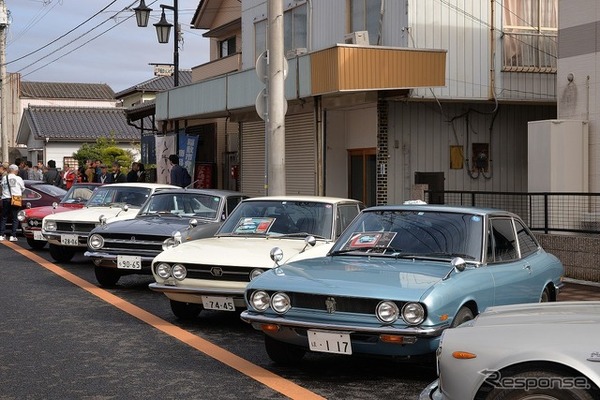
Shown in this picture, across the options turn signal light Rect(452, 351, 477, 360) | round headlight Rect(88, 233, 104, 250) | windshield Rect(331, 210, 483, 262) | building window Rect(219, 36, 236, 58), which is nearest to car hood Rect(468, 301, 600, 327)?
turn signal light Rect(452, 351, 477, 360)

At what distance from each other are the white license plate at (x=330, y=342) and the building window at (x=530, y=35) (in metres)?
13.5

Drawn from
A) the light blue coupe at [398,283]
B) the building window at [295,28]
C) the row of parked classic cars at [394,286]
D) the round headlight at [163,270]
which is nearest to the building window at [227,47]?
the building window at [295,28]

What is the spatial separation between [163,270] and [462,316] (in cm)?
355

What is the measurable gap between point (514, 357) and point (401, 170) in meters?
14.0

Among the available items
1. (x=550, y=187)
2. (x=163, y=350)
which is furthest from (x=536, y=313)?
(x=550, y=187)

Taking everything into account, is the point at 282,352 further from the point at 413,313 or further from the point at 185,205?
the point at 185,205

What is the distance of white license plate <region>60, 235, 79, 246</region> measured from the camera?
1458cm

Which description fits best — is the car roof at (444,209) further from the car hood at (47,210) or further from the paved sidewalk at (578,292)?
the car hood at (47,210)

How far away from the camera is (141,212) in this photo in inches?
520

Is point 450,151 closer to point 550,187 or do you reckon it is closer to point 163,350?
point 550,187

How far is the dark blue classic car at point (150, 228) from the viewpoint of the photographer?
11.7 m

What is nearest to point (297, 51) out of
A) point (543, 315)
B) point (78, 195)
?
point (78, 195)

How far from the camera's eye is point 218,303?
350 inches

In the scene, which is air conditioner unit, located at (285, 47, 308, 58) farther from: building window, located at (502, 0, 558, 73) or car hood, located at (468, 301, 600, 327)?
car hood, located at (468, 301, 600, 327)
